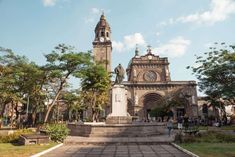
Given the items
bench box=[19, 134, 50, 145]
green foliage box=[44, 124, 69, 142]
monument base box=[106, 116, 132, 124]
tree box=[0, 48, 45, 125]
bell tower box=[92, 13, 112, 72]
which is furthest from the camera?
bell tower box=[92, 13, 112, 72]

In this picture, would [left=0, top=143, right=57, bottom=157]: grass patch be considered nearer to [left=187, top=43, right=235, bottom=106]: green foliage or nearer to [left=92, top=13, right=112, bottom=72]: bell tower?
[left=187, top=43, right=235, bottom=106]: green foliage

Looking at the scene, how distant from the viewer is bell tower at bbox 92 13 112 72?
56.4 meters

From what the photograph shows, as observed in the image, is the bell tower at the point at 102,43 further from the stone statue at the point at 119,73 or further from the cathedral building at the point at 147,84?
the stone statue at the point at 119,73

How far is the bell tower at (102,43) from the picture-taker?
56.4m

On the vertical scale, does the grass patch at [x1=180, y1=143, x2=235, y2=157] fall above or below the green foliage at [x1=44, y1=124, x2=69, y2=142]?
below

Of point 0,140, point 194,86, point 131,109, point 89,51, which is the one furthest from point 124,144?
point 194,86

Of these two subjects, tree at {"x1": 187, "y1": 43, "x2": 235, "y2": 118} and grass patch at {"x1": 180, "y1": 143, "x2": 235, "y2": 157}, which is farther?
tree at {"x1": 187, "y1": 43, "x2": 235, "y2": 118}

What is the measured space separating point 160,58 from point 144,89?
935 centimetres

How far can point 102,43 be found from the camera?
56969mm

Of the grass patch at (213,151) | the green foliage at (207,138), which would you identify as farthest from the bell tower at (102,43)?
the grass patch at (213,151)

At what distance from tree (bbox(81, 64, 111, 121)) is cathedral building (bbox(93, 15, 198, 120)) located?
12050 millimetres

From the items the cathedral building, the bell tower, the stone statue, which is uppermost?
the bell tower

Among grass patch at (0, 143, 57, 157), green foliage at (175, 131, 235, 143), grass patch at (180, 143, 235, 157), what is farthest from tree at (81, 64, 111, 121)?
grass patch at (180, 143, 235, 157)

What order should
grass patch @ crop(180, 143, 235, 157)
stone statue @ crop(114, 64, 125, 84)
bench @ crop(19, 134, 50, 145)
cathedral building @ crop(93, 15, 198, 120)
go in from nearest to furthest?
grass patch @ crop(180, 143, 235, 157) < bench @ crop(19, 134, 50, 145) < stone statue @ crop(114, 64, 125, 84) < cathedral building @ crop(93, 15, 198, 120)
